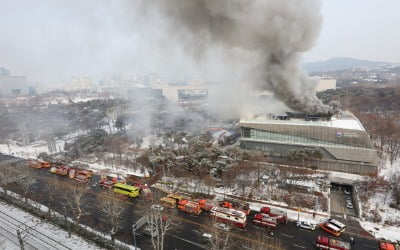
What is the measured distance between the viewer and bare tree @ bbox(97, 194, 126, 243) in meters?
15.3

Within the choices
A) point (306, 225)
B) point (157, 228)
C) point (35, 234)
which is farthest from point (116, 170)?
point (306, 225)

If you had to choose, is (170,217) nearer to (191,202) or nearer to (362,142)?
(191,202)

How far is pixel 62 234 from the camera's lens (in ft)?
52.2

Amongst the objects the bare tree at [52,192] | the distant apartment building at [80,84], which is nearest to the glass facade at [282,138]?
the bare tree at [52,192]

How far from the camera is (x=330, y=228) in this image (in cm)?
1512

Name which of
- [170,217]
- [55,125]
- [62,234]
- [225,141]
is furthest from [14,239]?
[55,125]

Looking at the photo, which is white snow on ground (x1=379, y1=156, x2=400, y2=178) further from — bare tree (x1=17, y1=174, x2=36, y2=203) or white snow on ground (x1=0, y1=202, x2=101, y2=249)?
bare tree (x1=17, y1=174, x2=36, y2=203)

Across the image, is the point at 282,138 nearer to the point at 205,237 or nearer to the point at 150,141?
the point at 205,237

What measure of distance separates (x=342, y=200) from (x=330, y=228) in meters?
6.51

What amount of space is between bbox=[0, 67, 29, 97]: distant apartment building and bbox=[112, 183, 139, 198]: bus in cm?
7981

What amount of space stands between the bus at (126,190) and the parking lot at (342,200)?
53.2 feet

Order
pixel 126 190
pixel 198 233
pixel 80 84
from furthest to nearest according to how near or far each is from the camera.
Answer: pixel 80 84 → pixel 126 190 → pixel 198 233

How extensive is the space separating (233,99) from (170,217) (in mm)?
41418

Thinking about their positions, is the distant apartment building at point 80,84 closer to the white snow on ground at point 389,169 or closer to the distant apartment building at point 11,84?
the distant apartment building at point 11,84
